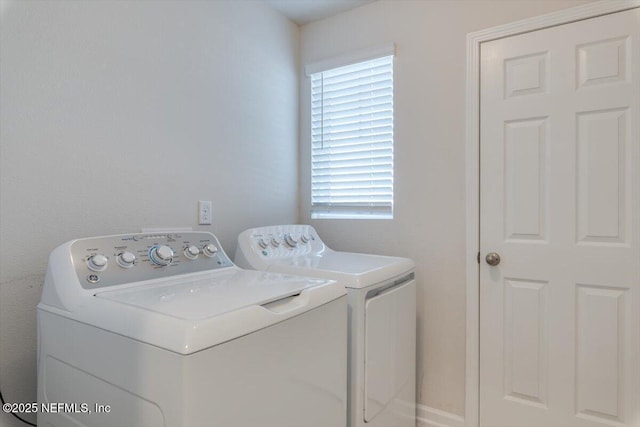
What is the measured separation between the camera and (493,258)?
179cm

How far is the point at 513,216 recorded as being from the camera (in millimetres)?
1764

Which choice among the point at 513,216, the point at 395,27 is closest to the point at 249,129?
the point at 395,27

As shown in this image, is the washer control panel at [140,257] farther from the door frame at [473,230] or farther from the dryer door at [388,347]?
the door frame at [473,230]

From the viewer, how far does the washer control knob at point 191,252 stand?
133 centimetres

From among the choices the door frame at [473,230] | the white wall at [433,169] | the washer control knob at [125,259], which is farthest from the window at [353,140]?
the washer control knob at [125,259]

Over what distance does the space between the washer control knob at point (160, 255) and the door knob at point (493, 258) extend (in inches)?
58.0

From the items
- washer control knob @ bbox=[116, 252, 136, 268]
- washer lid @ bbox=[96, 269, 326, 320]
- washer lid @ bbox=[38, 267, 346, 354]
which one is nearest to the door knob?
washer lid @ bbox=[38, 267, 346, 354]

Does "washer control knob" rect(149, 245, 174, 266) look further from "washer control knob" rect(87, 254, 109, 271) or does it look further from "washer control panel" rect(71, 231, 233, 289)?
"washer control knob" rect(87, 254, 109, 271)

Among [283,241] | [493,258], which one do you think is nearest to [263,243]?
[283,241]

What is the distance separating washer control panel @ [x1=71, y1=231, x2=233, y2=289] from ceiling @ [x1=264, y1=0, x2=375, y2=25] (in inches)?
60.7

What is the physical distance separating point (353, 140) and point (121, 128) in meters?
1.29

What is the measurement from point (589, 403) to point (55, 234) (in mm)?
2275

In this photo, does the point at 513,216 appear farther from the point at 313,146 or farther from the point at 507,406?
the point at 313,146

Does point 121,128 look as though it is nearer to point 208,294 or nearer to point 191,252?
point 191,252
